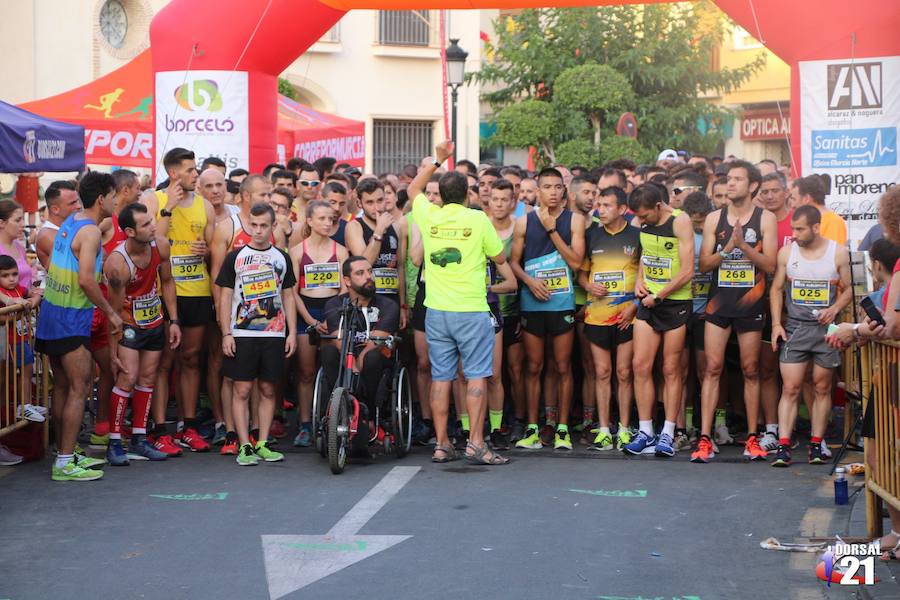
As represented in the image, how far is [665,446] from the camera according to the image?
956 cm

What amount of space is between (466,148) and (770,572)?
27.1 meters

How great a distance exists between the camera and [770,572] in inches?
253

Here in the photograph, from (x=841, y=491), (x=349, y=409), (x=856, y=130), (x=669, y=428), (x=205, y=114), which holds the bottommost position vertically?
(x=841, y=491)

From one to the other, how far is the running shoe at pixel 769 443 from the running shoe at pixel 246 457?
370cm

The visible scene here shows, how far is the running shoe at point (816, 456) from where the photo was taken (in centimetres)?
924

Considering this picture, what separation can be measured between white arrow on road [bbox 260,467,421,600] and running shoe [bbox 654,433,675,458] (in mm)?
2620

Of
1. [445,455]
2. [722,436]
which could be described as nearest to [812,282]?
[722,436]

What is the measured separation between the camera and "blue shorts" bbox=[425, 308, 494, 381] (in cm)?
924

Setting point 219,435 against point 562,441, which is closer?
point 562,441

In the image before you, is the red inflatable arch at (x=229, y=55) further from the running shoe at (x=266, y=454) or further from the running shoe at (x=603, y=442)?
the running shoe at (x=603, y=442)

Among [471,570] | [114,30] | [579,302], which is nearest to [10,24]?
[114,30]

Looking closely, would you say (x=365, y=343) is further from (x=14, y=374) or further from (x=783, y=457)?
(x=783, y=457)

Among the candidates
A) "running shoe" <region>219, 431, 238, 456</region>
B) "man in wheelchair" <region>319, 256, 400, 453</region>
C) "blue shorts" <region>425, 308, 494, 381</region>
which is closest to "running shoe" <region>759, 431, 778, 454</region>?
"blue shorts" <region>425, 308, 494, 381</region>

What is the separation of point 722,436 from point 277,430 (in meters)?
3.51
